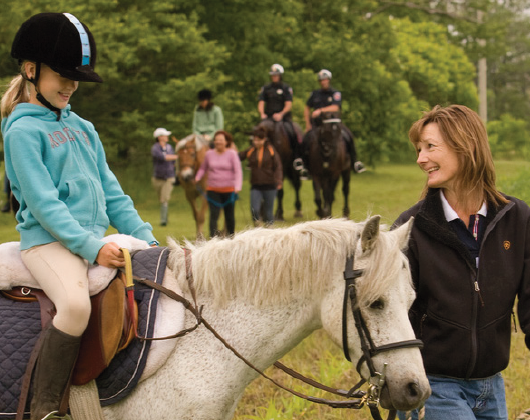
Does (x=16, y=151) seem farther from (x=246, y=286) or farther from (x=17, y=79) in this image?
(x=246, y=286)

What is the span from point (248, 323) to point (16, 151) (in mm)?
1138

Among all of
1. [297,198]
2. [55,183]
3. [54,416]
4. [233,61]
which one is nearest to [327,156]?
[297,198]

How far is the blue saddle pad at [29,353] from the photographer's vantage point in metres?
2.75

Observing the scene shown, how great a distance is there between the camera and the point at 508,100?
48.6 m

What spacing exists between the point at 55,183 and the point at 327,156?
36.0ft

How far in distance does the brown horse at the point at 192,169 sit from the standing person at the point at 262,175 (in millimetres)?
913

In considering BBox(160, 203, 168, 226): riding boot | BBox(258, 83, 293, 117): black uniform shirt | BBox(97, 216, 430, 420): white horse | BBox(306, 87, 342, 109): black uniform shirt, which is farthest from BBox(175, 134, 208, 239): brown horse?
BBox(97, 216, 430, 420): white horse

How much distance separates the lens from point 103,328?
8.95 ft

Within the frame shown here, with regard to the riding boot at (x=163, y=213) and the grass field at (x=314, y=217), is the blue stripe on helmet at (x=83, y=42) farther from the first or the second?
the riding boot at (x=163, y=213)

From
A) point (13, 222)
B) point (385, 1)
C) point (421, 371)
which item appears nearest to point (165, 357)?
point (421, 371)

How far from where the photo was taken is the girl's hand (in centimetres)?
280

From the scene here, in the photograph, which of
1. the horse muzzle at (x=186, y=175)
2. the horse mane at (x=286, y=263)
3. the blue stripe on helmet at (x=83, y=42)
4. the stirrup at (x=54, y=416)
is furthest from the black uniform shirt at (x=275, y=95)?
the stirrup at (x=54, y=416)

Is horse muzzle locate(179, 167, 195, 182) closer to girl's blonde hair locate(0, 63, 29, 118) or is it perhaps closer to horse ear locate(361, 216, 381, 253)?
girl's blonde hair locate(0, 63, 29, 118)

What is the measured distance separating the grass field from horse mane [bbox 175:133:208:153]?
5.17 feet
